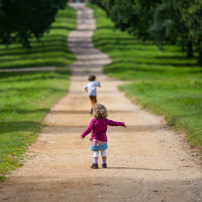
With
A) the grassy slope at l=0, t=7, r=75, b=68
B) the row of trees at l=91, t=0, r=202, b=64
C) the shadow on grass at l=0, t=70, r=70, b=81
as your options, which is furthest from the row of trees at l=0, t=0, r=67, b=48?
the row of trees at l=91, t=0, r=202, b=64

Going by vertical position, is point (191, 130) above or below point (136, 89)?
above

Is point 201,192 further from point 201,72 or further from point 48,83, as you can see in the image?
point 201,72

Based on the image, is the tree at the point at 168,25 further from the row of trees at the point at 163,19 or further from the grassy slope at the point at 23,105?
the grassy slope at the point at 23,105

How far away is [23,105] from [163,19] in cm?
2248

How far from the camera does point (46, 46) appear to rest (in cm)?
6506

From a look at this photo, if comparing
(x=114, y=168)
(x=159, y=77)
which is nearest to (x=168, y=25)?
(x=159, y=77)

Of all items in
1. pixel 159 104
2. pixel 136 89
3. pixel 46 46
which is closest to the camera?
pixel 159 104

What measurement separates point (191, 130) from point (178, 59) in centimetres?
4020

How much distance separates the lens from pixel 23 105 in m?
21.9

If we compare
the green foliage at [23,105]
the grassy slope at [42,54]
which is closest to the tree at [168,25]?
the green foliage at [23,105]

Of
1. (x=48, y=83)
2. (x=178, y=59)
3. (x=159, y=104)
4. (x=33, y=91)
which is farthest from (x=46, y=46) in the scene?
(x=159, y=104)

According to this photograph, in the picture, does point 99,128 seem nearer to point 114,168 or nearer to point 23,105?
point 114,168

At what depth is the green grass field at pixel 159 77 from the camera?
15555mm

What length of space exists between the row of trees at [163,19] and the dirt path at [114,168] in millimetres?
19452
